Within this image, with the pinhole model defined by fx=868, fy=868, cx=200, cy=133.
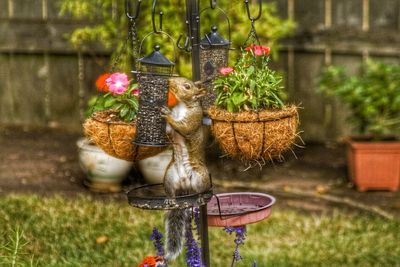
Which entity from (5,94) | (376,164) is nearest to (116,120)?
(376,164)

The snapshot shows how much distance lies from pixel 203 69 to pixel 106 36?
12.8 feet

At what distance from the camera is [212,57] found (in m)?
4.61

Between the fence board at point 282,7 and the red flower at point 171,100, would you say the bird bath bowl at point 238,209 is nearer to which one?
the red flower at point 171,100

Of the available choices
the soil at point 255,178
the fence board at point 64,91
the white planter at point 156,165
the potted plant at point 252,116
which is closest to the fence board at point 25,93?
the fence board at point 64,91

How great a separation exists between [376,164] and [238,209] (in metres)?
3.43

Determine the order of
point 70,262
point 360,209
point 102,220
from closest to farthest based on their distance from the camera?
point 70,262 < point 102,220 < point 360,209

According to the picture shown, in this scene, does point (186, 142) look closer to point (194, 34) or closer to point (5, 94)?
point (194, 34)

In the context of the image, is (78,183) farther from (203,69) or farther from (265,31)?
(203,69)

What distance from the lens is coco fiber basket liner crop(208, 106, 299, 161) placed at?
12.9ft

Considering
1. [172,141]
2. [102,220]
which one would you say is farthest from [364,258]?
[172,141]

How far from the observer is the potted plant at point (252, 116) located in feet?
13.0

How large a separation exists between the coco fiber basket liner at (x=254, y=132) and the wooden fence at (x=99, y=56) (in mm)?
5156

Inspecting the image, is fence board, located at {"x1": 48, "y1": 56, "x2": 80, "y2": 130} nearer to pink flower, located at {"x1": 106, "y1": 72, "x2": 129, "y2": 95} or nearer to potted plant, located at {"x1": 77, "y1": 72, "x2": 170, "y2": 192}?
potted plant, located at {"x1": 77, "y1": 72, "x2": 170, "y2": 192}

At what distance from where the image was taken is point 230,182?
26.2ft
